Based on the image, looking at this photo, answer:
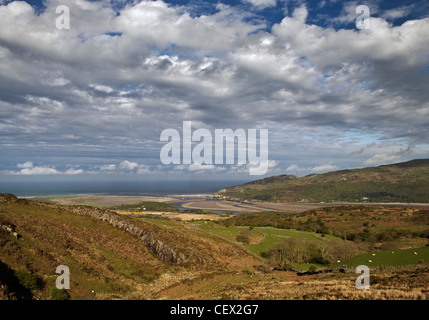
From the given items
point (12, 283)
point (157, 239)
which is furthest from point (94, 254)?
point (12, 283)

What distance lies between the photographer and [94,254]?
2923cm

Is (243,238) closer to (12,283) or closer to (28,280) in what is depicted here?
(28,280)

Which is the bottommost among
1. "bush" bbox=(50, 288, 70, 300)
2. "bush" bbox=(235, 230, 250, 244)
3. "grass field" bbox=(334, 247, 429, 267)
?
"bush" bbox=(235, 230, 250, 244)

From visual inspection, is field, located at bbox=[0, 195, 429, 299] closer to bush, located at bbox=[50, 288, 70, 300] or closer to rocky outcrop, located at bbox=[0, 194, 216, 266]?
rocky outcrop, located at bbox=[0, 194, 216, 266]

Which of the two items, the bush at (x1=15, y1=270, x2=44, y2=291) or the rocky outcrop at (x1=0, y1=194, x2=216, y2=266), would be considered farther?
the rocky outcrop at (x1=0, y1=194, x2=216, y2=266)

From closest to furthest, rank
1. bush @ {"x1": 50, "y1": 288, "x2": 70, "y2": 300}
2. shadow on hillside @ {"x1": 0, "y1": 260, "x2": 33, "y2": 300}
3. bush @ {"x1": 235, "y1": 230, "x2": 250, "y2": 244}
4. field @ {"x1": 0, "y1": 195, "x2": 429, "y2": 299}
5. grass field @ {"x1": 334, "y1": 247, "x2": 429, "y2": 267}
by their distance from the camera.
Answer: shadow on hillside @ {"x1": 0, "y1": 260, "x2": 33, "y2": 300}, bush @ {"x1": 50, "y1": 288, "x2": 70, "y2": 300}, field @ {"x1": 0, "y1": 195, "x2": 429, "y2": 299}, grass field @ {"x1": 334, "y1": 247, "x2": 429, "y2": 267}, bush @ {"x1": 235, "y1": 230, "x2": 250, "y2": 244}

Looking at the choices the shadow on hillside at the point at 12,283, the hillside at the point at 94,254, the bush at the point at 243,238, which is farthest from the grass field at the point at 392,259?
the shadow on hillside at the point at 12,283

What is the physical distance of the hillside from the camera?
20656 mm

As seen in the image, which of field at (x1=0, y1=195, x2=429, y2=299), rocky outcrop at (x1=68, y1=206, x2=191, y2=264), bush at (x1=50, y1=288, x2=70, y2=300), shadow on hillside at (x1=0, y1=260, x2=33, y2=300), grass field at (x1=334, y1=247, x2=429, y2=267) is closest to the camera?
shadow on hillside at (x1=0, y1=260, x2=33, y2=300)

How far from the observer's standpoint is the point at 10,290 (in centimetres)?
1623

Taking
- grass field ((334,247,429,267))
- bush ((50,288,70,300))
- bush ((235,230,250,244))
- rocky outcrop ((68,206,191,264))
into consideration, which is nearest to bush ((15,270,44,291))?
bush ((50,288,70,300))

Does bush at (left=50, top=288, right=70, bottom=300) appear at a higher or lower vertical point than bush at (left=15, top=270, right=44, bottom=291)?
lower
